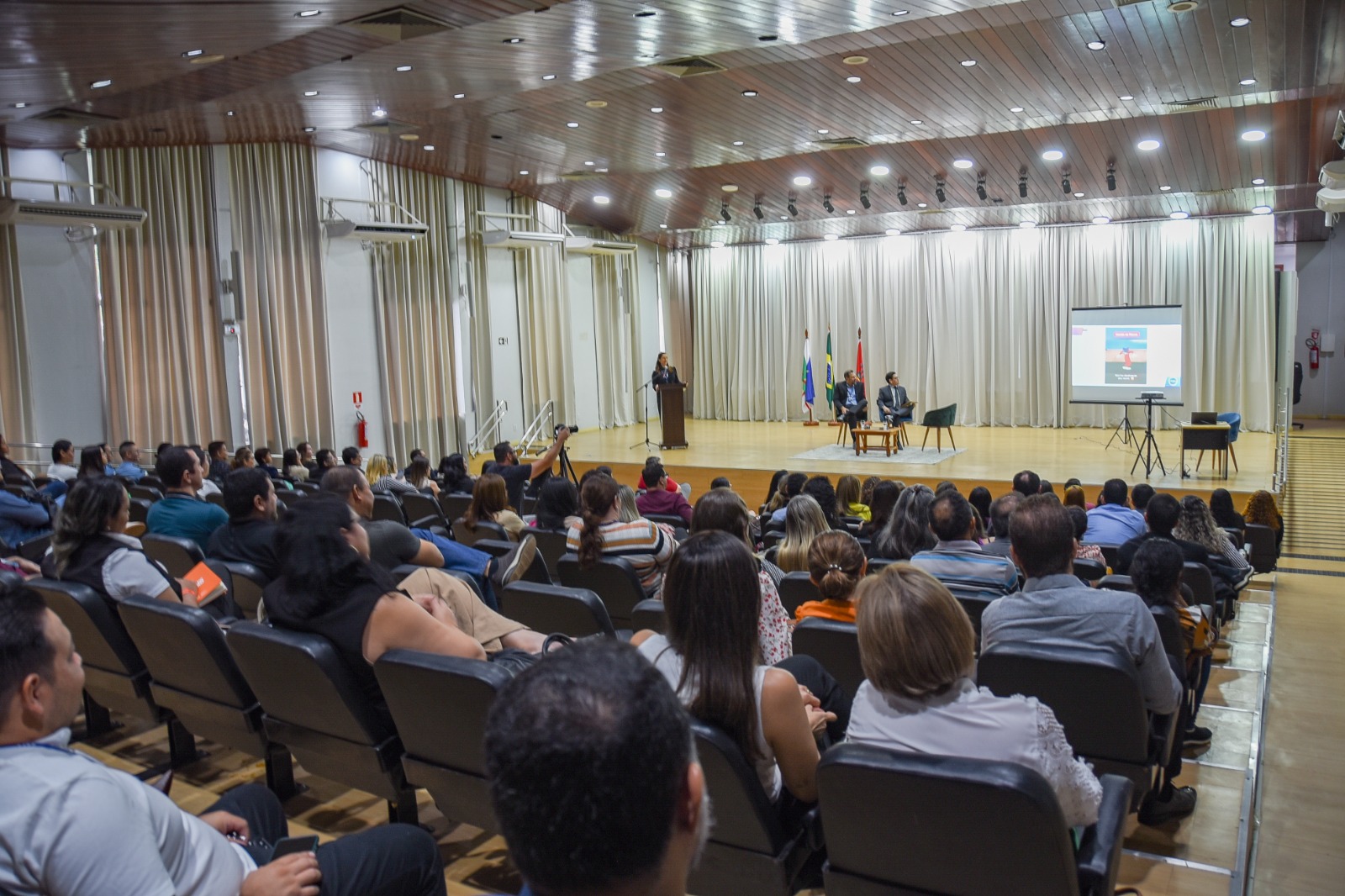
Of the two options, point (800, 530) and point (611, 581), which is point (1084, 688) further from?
point (611, 581)

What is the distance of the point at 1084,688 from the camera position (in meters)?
2.55

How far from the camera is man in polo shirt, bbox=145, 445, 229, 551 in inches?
183

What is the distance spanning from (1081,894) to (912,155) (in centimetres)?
1114

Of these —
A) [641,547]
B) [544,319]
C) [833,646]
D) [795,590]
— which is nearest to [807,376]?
[544,319]

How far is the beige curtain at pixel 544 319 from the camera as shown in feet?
52.3

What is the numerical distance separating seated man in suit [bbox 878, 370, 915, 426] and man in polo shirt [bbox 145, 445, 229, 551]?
34.1 feet

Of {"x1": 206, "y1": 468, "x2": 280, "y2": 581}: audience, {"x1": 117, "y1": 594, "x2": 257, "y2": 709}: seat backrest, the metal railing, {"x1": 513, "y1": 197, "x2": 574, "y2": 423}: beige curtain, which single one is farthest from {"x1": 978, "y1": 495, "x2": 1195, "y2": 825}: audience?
{"x1": 513, "y1": 197, "x2": 574, "y2": 423}: beige curtain

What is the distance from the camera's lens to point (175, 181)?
11781 mm

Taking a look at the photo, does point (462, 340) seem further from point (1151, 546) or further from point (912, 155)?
point (1151, 546)

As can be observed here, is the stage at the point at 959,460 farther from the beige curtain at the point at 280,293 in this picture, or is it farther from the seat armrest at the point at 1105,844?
the seat armrest at the point at 1105,844

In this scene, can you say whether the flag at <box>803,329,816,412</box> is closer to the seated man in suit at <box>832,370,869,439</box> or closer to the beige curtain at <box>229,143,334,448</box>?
the seated man in suit at <box>832,370,869,439</box>

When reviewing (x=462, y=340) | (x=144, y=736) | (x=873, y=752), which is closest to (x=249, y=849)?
(x=873, y=752)

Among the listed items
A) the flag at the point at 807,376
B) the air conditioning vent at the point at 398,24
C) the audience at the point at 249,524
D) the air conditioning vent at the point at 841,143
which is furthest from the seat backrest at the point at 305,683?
the flag at the point at 807,376

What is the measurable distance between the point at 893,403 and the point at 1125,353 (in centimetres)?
320
